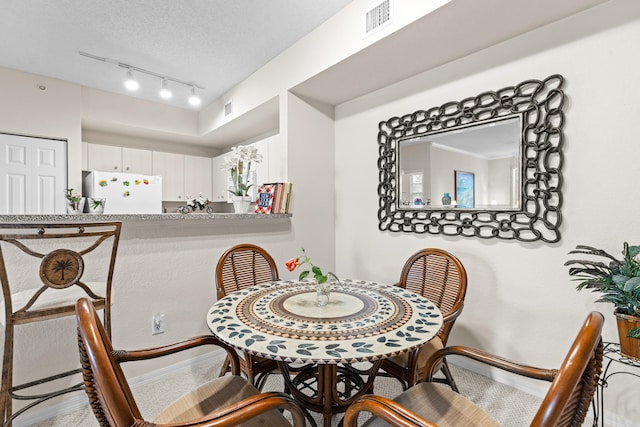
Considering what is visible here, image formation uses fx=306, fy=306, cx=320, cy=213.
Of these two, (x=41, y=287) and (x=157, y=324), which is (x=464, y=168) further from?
(x=41, y=287)

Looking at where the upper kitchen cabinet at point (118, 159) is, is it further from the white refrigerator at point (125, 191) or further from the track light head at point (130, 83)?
the track light head at point (130, 83)

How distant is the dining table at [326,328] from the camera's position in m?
1.00

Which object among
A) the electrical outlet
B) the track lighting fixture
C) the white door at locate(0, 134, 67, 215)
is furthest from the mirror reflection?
the white door at locate(0, 134, 67, 215)

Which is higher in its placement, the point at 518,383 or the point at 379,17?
the point at 379,17

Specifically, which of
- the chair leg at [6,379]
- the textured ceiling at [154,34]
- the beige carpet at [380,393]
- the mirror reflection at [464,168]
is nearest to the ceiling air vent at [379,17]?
the textured ceiling at [154,34]

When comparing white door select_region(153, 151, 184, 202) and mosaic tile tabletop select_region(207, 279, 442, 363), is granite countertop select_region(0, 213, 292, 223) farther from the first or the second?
white door select_region(153, 151, 184, 202)

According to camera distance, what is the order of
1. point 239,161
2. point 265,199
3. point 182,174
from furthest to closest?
1. point 182,174
2. point 265,199
3. point 239,161

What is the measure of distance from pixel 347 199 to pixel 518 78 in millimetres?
1668

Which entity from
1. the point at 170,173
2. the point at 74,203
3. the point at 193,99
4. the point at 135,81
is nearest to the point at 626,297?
the point at 193,99

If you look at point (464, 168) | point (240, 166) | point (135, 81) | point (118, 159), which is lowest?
point (464, 168)

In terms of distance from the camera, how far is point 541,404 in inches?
22.3

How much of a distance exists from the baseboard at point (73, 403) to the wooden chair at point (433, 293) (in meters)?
1.52

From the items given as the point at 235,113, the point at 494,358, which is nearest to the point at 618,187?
the point at 494,358

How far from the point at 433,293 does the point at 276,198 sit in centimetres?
150
